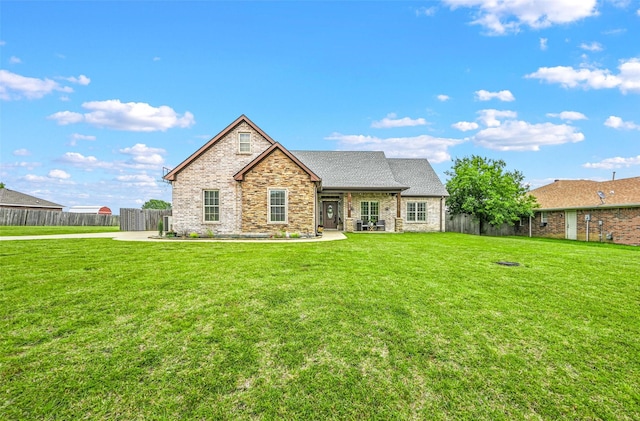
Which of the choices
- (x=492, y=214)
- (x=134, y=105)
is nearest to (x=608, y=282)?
(x=492, y=214)

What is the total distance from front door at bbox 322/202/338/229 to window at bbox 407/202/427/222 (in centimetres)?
557

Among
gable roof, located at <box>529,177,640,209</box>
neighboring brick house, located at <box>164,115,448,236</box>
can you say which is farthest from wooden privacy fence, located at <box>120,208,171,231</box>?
gable roof, located at <box>529,177,640,209</box>

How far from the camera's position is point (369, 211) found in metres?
21.6

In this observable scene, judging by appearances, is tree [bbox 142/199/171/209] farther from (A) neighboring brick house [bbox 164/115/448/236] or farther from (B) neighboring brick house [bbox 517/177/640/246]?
(B) neighboring brick house [bbox 517/177/640/246]

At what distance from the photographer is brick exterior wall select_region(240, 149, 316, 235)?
16.1m

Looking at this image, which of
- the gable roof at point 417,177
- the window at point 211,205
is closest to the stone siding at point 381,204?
the gable roof at point 417,177

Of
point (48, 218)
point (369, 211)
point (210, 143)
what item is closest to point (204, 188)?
point (210, 143)

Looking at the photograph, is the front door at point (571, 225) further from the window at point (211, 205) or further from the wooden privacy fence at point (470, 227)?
the window at point (211, 205)

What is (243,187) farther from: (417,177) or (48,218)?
(48,218)

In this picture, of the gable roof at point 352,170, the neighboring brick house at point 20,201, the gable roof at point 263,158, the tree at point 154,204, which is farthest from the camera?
the tree at point 154,204

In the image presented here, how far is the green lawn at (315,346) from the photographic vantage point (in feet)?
9.24

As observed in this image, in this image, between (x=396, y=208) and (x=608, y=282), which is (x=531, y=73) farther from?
(x=608, y=282)

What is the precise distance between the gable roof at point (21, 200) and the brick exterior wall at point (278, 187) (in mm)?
36710

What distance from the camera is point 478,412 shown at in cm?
276
